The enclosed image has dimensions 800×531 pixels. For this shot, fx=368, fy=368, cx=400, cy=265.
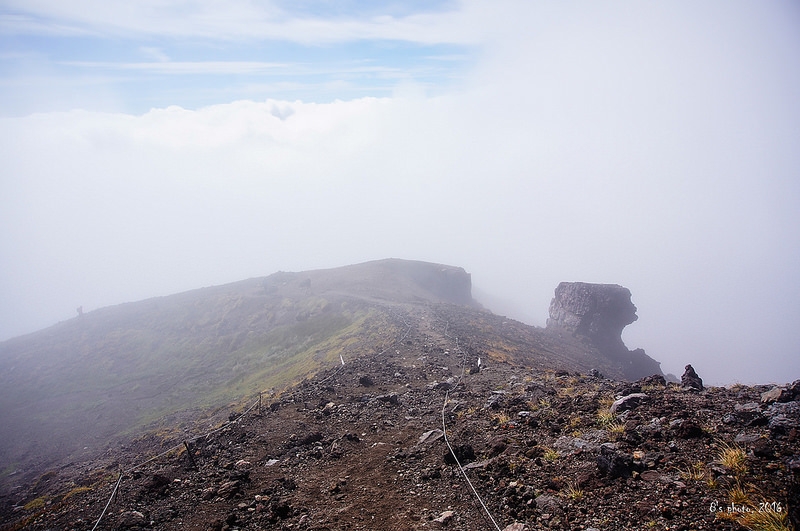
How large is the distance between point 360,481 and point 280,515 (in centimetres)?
202

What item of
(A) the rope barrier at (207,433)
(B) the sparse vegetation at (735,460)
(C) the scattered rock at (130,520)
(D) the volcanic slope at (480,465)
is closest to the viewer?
(B) the sparse vegetation at (735,460)

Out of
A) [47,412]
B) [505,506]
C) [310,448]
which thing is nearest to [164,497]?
[310,448]

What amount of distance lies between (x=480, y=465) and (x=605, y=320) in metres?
42.2

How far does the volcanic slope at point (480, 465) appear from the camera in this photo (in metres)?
6.06

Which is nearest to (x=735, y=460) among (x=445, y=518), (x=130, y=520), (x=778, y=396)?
(x=778, y=396)

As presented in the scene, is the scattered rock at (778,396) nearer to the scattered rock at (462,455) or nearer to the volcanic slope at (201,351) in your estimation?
the scattered rock at (462,455)

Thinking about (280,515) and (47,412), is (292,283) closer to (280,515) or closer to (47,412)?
(47,412)

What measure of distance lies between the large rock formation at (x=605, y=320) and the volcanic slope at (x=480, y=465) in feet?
105

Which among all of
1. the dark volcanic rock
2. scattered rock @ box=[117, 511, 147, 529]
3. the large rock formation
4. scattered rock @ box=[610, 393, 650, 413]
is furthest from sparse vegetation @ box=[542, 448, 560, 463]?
the dark volcanic rock

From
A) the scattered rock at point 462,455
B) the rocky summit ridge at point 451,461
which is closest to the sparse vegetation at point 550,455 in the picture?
the rocky summit ridge at point 451,461

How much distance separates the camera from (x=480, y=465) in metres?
8.91

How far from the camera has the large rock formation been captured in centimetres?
4269

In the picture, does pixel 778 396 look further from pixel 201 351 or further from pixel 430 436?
pixel 201 351

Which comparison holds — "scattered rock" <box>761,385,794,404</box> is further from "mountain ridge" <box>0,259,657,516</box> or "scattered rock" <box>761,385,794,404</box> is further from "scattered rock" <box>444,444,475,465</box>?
"mountain ridge" <box>0,259,657,516</box>
